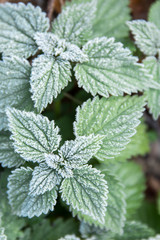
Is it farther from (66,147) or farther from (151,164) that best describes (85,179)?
(151,164)

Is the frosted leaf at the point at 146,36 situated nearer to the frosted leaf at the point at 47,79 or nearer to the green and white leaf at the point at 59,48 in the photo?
the green and white leaf at the point at 59,48

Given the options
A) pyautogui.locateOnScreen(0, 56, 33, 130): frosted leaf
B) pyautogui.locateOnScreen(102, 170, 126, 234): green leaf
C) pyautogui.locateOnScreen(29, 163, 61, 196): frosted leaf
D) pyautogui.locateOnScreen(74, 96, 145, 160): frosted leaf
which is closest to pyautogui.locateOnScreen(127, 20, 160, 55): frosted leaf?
pyautogui.locateOnScreen(74, 96, 145, 160): frosted leaf

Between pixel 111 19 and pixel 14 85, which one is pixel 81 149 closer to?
pixel 14 85

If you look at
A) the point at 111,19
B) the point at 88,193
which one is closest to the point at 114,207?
the point at 88,193

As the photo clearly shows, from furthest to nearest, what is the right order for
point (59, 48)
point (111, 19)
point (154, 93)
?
point (111, 19) < point (154, 93) < point (59, 48)

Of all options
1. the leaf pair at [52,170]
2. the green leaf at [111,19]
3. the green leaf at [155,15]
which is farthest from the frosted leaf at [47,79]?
the green leaf at [155,15]

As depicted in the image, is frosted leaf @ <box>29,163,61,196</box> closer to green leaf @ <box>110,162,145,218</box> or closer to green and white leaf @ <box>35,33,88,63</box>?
green and white leaf @ <box>35,33,88,63</box>
